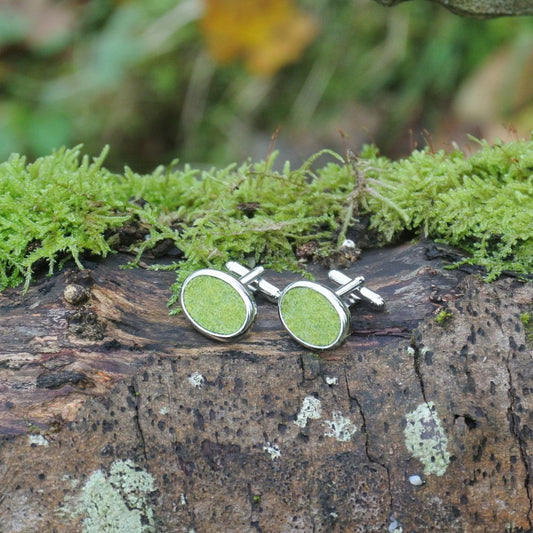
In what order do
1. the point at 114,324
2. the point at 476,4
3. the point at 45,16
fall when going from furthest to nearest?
1. the point at 45,16
2. the point at 476,4
3. the point at 114,324

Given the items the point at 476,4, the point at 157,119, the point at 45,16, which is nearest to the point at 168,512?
the point at 476,4

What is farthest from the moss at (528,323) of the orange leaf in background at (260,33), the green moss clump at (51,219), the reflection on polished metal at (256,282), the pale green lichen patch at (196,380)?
the orange leaf in background at (260,33)

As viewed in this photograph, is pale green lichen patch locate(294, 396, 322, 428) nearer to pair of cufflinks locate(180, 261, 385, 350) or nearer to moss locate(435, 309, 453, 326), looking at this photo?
pair of cufflinks locate(180, 261, 385, 350)

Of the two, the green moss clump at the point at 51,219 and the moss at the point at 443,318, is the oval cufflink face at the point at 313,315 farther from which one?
the green moss clump at the point at 51,219

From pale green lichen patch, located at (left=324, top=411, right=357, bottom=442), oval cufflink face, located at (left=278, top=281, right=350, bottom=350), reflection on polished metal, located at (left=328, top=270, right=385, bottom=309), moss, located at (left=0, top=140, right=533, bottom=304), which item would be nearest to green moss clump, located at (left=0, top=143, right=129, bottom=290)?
moss, located at (left=0, top=140, right=533, bottom=304)

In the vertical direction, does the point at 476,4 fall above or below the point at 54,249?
above

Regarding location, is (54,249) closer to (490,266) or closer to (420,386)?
(420,386)
